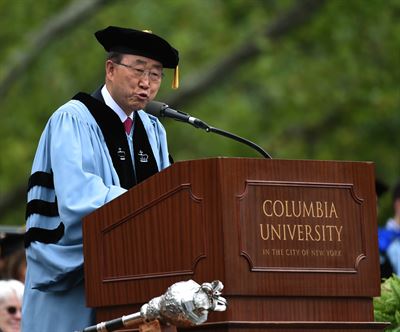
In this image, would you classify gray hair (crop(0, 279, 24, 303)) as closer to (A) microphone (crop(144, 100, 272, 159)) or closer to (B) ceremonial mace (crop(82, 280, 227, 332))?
(A) microphone (crop(144, 100, 272, 159))

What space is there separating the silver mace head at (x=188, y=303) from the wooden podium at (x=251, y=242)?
172mm

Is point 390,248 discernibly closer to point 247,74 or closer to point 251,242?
point 251,242

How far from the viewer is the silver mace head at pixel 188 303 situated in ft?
22.2

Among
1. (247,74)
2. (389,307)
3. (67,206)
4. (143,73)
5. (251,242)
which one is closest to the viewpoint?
(251,242)

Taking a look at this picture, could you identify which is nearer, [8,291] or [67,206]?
[67,206]

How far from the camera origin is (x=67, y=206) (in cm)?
757

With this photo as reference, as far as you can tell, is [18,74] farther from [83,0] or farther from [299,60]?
[299,60]

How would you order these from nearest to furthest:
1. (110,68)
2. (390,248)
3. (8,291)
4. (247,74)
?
(110,68) → (8,291) → (390,248) → (247,74)

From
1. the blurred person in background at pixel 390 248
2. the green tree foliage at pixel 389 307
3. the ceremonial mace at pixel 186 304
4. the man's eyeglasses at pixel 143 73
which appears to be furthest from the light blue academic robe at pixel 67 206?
the blurred person in background at pixel 390 248

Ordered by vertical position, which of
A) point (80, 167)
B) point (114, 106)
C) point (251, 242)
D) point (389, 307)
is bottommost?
point (251, 242)

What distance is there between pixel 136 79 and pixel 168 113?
0.22 meters

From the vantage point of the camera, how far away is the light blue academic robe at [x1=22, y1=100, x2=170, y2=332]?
758 centimetres

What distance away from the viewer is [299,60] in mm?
23344

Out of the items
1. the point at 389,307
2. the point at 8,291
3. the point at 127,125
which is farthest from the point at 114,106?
the point at 8,291
